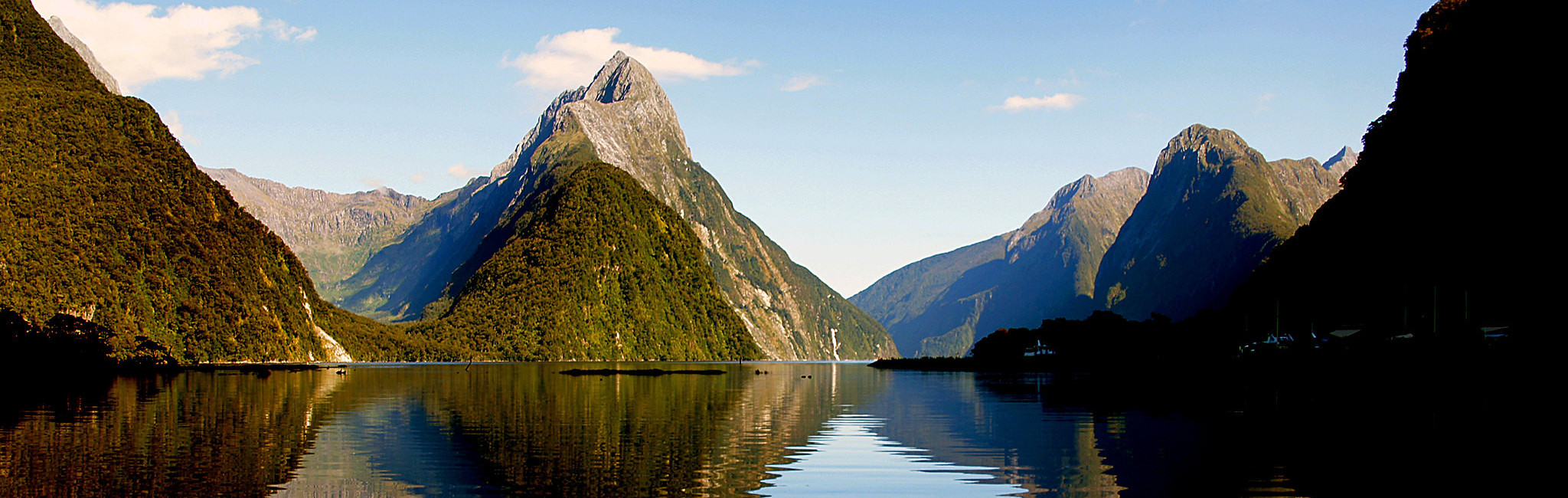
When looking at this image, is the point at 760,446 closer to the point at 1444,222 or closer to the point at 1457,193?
the point at 1444,222

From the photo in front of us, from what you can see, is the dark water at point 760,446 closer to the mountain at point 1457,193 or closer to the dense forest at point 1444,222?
the dense forest at point 1444,222

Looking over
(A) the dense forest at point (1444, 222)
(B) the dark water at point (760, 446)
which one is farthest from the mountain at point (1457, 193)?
(B) the dark water at point (760, 446)

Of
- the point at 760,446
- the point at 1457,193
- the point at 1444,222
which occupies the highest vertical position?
the point at 1457,193

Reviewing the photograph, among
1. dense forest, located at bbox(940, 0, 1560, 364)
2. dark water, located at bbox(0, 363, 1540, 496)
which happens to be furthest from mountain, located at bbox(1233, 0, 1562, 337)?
dark water, located at bbox(0, 363, 1540, 496)

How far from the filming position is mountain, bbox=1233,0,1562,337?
101 m

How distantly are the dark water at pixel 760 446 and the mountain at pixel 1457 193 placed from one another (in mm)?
23080

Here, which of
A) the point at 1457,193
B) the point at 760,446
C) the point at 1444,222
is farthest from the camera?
the point at 1444,222

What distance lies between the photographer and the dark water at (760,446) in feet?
125

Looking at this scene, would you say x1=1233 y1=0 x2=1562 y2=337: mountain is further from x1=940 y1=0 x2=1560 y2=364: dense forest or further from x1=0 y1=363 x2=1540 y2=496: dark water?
x1=0 y1=363 x2=1540 y2=496: dark water

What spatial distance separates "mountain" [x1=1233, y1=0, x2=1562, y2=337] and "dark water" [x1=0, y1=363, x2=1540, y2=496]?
23080 millimetres

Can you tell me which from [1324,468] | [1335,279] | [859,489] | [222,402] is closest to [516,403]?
[222,402]

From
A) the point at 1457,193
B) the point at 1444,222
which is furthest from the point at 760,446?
the point at 1457,193

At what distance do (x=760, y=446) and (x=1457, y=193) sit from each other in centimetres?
9278

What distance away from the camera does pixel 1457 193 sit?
117250mm
